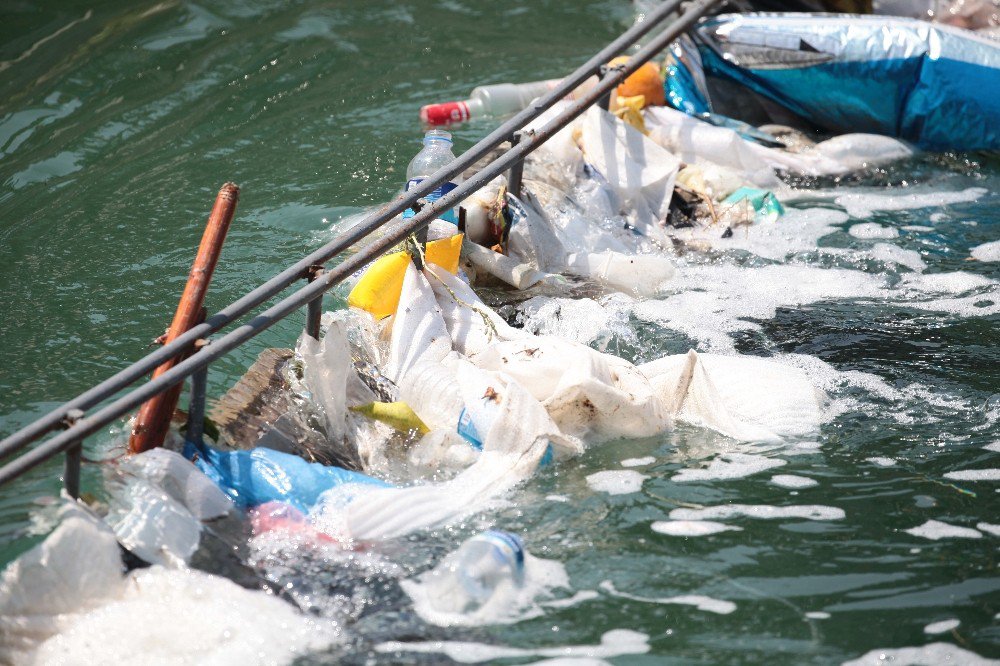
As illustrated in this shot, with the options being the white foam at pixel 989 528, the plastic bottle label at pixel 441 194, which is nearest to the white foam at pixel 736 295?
the plastic bottle label at pixel 441 194

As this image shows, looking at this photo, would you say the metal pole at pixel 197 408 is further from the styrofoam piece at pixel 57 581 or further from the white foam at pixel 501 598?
the white foam at pixel 501 598

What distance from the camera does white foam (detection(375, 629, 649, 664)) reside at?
2.43 m

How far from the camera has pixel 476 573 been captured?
260 cm

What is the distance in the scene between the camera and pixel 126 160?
5914 millimetres

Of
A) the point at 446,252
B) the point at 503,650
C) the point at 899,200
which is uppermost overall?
the point at 446,252

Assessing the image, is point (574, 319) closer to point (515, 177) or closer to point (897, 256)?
point (515, 177)

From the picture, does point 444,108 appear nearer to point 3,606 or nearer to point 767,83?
point 767,83

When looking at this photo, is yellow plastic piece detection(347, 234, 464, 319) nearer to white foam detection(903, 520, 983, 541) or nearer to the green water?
the green water

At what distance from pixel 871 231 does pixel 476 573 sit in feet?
11.6

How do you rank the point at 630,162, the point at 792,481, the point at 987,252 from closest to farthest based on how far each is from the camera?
the point at 792,481 < the point at 987,252 < the point at 630,162

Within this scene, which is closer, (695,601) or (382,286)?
(695,601)

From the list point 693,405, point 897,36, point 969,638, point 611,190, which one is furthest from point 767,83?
point 969,638

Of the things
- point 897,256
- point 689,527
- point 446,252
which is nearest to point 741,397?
point 689,527

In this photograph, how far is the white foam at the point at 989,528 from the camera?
2.87 m
